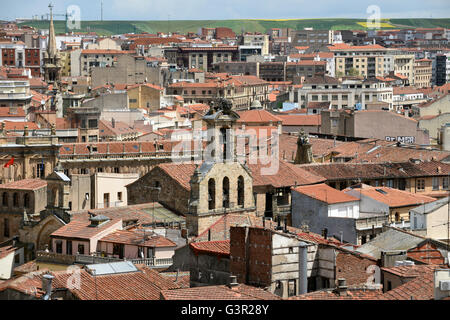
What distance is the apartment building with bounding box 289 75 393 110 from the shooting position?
101500 mm

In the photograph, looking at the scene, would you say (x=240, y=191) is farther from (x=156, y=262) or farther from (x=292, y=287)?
(x=292, y=287)

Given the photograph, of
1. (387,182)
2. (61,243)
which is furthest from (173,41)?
(61,243)

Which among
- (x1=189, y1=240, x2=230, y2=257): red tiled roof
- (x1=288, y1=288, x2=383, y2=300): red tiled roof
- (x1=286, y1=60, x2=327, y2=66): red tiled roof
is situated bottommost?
(x1=286, y1=60, x2=327, y2=66): red tiled roof

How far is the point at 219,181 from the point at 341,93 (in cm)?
7121

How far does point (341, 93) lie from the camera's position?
101750 millimetres

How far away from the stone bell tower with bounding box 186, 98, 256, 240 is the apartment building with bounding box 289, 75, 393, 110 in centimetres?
6652

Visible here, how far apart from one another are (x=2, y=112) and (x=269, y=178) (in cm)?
3293

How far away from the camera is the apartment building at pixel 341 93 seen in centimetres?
10150

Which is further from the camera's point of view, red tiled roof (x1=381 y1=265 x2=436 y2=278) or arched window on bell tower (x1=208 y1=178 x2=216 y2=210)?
arched window on bell tower (x1=208 y1=178 x2=216 y2=210)

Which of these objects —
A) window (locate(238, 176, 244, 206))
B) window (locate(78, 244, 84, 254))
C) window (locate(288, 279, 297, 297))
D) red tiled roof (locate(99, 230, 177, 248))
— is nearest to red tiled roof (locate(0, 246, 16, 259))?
window (locate(78, 244, 84, 254))

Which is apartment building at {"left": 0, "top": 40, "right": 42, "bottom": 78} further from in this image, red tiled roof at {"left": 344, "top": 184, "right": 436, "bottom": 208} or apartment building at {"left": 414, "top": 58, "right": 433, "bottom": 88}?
red tiled roof at {"left": 344, "top": 184, "right": 436, "bottom": 208}

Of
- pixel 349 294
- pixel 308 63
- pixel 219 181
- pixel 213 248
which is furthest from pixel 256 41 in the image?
pixel 349 294

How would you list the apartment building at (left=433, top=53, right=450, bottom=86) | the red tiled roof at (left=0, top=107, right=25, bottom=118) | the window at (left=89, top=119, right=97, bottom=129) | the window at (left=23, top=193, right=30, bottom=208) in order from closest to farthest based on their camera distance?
1. the window at (left=23, top=193, right=30, bottom=208)
2. the window at (left=89, top=119, right=97, bottom=129)
3. the red tiled roof at (left=0, top=107, right=25, bottom=118)
4. the apartment building at (left=433, top=53, right=450, bottom=86)

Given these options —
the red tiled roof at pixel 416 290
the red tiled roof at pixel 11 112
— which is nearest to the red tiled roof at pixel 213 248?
the red tiled roof at pixel 416 290
